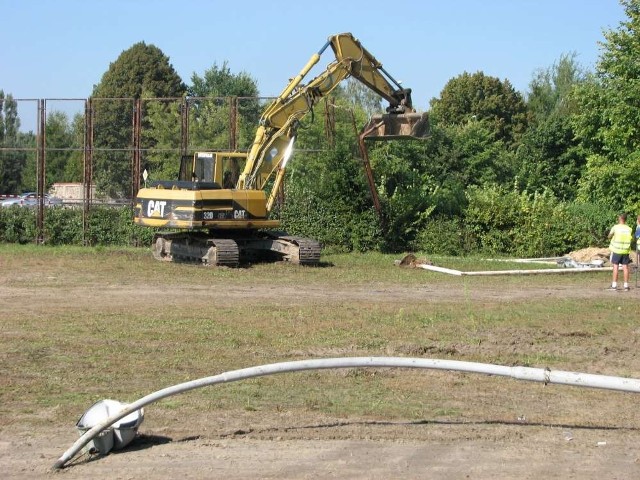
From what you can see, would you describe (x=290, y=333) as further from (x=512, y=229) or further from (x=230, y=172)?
→ (x=512, y=229)

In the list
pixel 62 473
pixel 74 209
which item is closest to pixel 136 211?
pixel 74 209

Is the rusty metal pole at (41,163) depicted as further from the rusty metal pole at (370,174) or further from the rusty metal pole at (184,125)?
the rusty metal pole at (370,174)

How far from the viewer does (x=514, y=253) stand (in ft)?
99.7

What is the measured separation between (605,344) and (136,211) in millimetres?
→ 14390

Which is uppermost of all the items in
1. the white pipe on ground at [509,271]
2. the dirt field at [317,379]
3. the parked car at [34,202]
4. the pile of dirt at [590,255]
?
the parked car at [34,202]

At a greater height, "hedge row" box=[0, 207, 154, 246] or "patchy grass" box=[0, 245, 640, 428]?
"hedge row" box=[0, 207, 154, 246]

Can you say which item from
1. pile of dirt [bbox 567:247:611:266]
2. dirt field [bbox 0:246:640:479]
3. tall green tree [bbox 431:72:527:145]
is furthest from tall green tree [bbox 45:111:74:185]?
tall green tree [bbox 431:72:527:145]

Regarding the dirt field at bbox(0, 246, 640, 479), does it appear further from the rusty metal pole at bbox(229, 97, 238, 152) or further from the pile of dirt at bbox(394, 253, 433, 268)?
the rusty metal pole at bbox(229, 97, 238, 152)

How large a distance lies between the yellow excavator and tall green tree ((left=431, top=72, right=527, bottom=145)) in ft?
130

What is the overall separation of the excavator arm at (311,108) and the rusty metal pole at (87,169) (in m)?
7.05

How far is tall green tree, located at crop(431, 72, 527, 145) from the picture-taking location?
220 feet

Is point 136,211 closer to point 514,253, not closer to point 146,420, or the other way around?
point 514,253

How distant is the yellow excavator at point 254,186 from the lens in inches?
949

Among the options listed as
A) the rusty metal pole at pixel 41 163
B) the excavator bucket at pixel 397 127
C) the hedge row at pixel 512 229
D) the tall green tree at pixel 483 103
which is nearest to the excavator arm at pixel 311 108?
the excavator bucket at pixel 397 127
